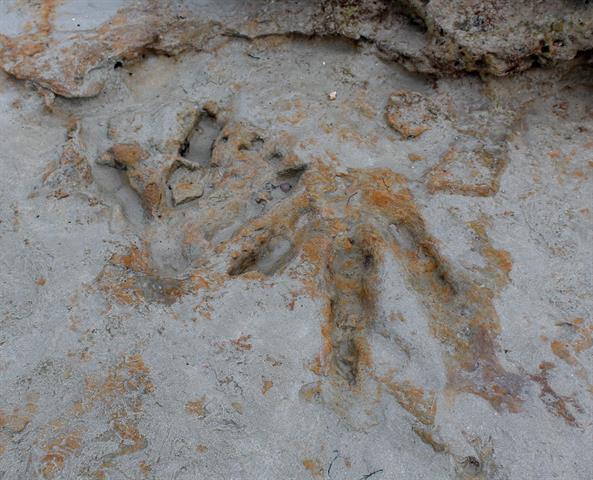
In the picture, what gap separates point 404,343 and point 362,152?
0.75 m

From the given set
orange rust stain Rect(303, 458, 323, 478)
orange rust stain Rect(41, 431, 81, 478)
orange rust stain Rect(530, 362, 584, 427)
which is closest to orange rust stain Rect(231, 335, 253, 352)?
orange rust stain Rect(303, 458, 323, 478)

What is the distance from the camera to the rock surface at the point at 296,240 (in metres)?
1.60

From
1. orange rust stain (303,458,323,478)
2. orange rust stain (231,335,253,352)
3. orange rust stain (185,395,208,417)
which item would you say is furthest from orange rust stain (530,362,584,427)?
orange rust stain (185,395,208,417)

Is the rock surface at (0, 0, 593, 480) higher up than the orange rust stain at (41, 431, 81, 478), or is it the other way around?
the rock surface at (0, 0, 593, 480)

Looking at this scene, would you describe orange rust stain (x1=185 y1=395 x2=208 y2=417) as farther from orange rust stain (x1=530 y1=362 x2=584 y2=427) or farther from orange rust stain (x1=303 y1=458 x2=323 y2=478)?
orange rust stain (x1=530 y1=362 x2=584 y2=427)

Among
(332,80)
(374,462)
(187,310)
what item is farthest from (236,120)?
(374,462)

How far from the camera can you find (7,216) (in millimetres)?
2031

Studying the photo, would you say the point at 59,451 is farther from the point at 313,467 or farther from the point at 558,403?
the point at 558,403

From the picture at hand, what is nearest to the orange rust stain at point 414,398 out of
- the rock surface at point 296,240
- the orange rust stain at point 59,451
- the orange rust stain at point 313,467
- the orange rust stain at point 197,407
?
the rock surface at point 296,240

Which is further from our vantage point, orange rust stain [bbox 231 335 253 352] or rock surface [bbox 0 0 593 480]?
orange rust stain [bbox 231 335 253 352]

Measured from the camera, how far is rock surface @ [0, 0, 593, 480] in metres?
1.60

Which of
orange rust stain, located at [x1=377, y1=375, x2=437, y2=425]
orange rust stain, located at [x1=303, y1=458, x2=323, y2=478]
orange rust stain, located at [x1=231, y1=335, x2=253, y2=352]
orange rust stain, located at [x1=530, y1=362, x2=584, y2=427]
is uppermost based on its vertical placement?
orange rust stain, located at [x1=530, y1=362, x2=584, y2=427]

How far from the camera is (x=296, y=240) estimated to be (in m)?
1.94

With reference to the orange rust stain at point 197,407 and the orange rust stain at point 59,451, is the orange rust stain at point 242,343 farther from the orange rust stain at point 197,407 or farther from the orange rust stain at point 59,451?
the orange rust stain at point 59,451
